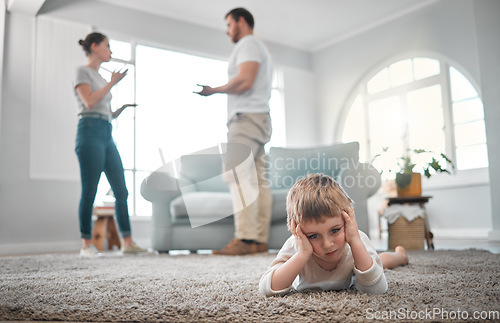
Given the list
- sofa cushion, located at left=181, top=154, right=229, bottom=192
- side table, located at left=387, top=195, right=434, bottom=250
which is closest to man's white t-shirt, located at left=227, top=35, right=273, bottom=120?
sofa cushion, located at left=181, top=154, right=229, bottom=192

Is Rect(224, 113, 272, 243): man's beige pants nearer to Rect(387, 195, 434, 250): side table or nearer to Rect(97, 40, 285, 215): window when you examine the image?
Rect(387, 195, 434, 250): side table

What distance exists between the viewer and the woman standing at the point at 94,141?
2.56 metres

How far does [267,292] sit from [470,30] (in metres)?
4.56

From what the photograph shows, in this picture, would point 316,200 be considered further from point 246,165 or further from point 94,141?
point 94,141

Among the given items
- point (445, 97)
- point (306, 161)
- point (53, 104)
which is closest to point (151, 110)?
point (53, 104)

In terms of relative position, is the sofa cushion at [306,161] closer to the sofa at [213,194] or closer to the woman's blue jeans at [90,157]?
the sofa at [213,194]

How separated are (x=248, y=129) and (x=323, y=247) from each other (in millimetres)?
1554

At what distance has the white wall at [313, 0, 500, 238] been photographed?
3.94 m

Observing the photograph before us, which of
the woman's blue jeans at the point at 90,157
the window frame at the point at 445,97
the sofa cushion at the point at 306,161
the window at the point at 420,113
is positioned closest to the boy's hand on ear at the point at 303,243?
the woman's blue jeans at the point at 90,157

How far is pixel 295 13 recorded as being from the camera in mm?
5230

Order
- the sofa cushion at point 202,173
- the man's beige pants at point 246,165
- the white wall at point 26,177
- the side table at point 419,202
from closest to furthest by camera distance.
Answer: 1. the man's beige pants at point 246,165
2. the side table at point 419,202
3. the sofa cushion at point 202,173
4. the white wall at point 26,177

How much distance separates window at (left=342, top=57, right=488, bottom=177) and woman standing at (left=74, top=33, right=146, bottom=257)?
358 cm

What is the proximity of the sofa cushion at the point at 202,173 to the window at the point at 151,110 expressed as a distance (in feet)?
1.42

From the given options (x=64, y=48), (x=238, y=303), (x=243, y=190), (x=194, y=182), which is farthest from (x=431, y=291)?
(x=64, y=48)
